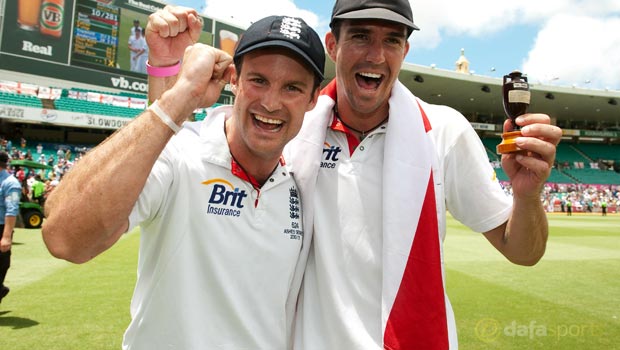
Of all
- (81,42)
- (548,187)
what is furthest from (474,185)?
(548,187)

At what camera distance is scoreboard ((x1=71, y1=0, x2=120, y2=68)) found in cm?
2214

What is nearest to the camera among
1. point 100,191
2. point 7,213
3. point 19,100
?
point 100,191

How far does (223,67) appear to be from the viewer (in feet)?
6.34

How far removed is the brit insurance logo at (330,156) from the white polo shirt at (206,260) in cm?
39

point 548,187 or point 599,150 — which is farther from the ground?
point 599,150

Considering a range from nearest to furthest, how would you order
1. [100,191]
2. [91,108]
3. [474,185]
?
[100,191]
[474,185]
[91,108]

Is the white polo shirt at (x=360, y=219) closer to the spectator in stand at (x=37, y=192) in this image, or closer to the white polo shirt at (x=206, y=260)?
the white polo shirt at (x=206, y=260)

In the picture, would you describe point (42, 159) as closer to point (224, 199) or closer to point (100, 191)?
point (224, 199)

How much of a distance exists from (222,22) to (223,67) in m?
26.3

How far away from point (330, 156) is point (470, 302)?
5543mm

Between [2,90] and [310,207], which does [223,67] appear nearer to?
[310,207]

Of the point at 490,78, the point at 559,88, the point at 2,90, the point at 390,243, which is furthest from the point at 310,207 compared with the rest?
the point at 559,88

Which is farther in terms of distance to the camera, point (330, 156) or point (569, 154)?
point (569, 154)

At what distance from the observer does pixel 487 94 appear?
138 ft
